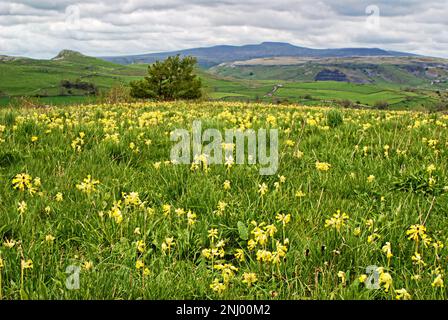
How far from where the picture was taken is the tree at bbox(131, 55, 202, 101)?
192 ft

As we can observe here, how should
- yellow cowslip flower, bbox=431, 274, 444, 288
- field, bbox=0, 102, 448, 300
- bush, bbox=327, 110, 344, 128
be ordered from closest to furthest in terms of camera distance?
yellow cowslip flower, bbox=431, 274, 444, 288 → field, bbox=0, 102, 448, 300 → bush, bbox=327, 110, 344, 128

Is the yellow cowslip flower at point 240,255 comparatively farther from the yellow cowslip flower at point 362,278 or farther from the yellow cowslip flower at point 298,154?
the yellow cowslip flower at point 298,154

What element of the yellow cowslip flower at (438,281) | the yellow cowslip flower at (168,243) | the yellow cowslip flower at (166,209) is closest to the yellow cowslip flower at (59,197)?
the yellow cowslip flower at (166,209)

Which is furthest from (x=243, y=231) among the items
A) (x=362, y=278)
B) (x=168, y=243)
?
(x=362, y=278)

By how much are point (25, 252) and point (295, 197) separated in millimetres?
3306

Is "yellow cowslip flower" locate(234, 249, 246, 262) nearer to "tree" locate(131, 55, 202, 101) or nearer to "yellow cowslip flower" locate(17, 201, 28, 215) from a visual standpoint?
"yellow cowslip flower" locate(17, 201, 28, 215)

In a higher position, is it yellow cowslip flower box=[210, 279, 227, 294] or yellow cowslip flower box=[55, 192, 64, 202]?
yellow cowslip flower box=[55, 192, 64, 202]

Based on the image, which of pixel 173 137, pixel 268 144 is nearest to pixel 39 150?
pixel 173 137

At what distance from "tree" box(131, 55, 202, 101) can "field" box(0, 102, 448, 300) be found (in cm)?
5072

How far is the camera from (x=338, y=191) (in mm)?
6062
